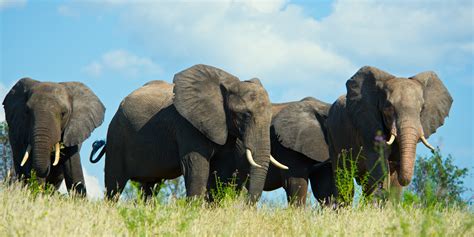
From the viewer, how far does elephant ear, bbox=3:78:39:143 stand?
16578mm

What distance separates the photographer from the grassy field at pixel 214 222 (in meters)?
7.89

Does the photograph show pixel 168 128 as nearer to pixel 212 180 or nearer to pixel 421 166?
pixel 212 180

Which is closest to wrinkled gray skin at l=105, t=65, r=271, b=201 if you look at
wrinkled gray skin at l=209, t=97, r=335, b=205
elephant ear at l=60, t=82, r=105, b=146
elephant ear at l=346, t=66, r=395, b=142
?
elephant ear at l=60, t=82, r=105, b=146

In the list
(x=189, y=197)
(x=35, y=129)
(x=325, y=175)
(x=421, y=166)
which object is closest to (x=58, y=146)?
(x=35, y=129)

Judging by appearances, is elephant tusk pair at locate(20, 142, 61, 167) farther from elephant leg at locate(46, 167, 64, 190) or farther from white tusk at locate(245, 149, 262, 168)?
white tusk at locate(245, 149, 262, 168)

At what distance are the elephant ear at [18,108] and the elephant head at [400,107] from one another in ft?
19.8

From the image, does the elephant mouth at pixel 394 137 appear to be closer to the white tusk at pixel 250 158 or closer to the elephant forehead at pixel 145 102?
the white tusk at pixel 250 158

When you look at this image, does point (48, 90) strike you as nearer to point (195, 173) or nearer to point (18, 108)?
point (18, 108)

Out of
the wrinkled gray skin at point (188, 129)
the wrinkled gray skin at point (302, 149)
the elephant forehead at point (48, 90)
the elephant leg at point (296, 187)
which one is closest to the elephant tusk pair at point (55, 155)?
the elephant forehead at point (48, 90)

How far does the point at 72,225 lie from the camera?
816 centimetres

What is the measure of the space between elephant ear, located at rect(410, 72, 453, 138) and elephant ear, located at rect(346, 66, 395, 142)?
0.62m

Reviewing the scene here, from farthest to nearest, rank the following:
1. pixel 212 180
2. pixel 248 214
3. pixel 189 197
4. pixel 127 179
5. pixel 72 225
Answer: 1. pixel 127 179
2. pixel 212 180
3. pixel 189 197
4. pixel 248 214
5. pixel 72 225

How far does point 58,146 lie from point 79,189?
0.87 metres

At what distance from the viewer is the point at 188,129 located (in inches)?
579
